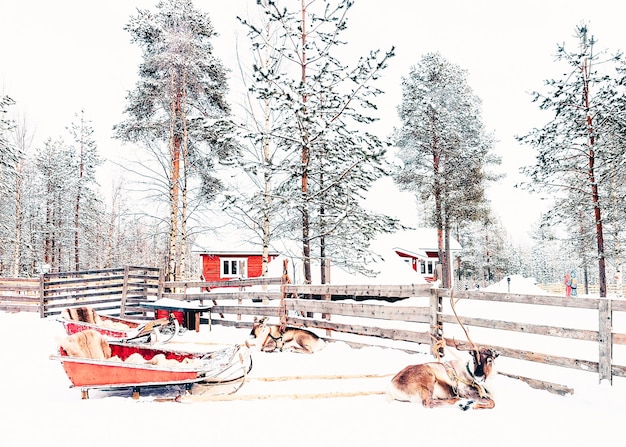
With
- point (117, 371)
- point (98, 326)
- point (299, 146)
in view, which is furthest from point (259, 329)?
point (299, 146)

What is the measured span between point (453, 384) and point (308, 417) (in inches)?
57.4

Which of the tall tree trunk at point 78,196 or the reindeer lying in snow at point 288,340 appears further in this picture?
the tall tree trunk at point 78,196

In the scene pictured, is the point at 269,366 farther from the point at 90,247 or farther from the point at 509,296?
the point at 90,247

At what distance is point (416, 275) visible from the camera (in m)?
23.0

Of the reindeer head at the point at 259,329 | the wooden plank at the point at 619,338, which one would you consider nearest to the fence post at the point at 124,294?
the reindeer head at the point at 259,329

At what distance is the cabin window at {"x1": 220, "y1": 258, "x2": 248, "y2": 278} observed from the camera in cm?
2772

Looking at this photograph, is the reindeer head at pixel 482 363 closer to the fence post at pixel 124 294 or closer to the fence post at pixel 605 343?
the fence post at pixel 605 343

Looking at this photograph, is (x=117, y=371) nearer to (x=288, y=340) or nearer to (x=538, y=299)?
(x=288, y=340)

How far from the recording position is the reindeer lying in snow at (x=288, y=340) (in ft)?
24.7

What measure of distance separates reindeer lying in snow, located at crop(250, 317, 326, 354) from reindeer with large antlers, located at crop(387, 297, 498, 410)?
3257mm

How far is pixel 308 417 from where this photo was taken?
4.16 meters

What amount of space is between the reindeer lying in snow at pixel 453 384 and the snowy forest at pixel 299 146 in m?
5.98

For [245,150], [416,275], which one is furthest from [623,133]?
[245,150]

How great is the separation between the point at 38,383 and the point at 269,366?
9.78ft
